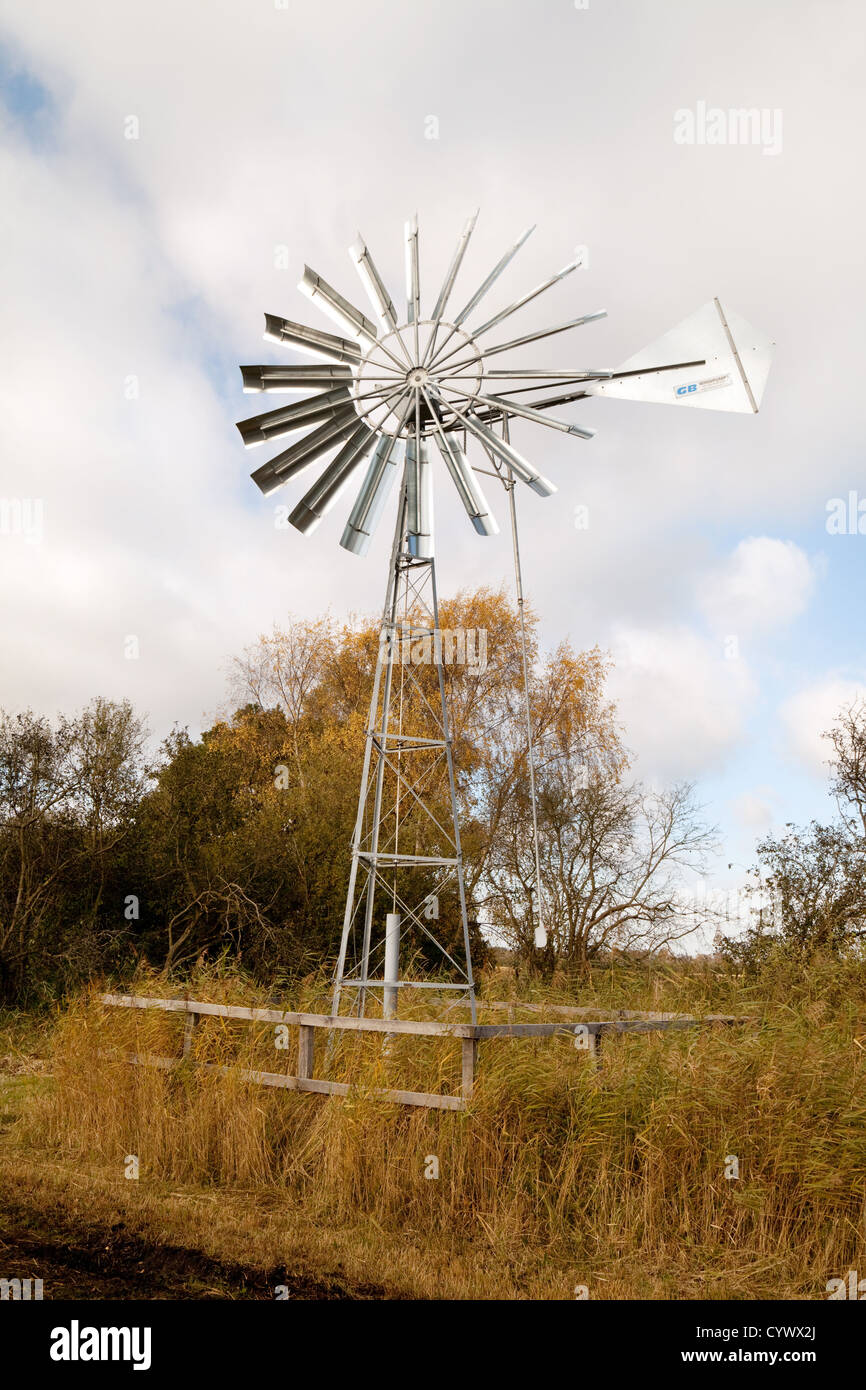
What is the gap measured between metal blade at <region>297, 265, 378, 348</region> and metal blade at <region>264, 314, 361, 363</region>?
0.13 meters

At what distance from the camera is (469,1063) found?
22.5 ft

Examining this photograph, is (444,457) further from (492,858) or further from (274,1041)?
(492,858)

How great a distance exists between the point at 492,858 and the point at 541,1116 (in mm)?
14840

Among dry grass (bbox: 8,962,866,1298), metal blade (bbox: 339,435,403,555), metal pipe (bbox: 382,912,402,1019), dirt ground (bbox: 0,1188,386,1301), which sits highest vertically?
metal blade (bbox: 339,435,403,555)

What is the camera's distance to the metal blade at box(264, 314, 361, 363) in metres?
9.73

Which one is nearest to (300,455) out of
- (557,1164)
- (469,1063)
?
(469,1063)

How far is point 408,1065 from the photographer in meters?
7.52

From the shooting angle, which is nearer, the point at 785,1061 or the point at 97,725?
the point at 785,1061

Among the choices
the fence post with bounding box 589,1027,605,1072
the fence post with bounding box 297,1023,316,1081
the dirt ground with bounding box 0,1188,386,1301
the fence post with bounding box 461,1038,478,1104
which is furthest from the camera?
the fence post with bounding box 297,1023,316,1081

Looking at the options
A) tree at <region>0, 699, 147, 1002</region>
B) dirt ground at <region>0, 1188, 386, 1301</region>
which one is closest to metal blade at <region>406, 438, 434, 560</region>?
dirt ground at <region>0, 1188, 386, 1301</region>

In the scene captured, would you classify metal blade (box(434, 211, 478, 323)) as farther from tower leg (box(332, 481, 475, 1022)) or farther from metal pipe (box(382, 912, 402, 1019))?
metal pipe (box(382, 912, 402, 1019))

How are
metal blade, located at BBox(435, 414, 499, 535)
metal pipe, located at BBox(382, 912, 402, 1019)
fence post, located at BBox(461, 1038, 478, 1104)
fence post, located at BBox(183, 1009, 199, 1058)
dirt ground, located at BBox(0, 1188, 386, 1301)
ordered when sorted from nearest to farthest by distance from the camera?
dirt ground, located at BBox(0, 1188, 386, 1301), fence post, located at BBox(461, 1038, 478, 1104), metal pipe, located at BBox(382, 912, 402, 1019), fence post, located at BBox(183, 1009, 199, 1058), metal blade, located at BBox(435, 414, 499, 535)

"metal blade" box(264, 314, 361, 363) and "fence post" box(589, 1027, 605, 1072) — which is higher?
"metal blade" box(264, 314, 361, 363)
